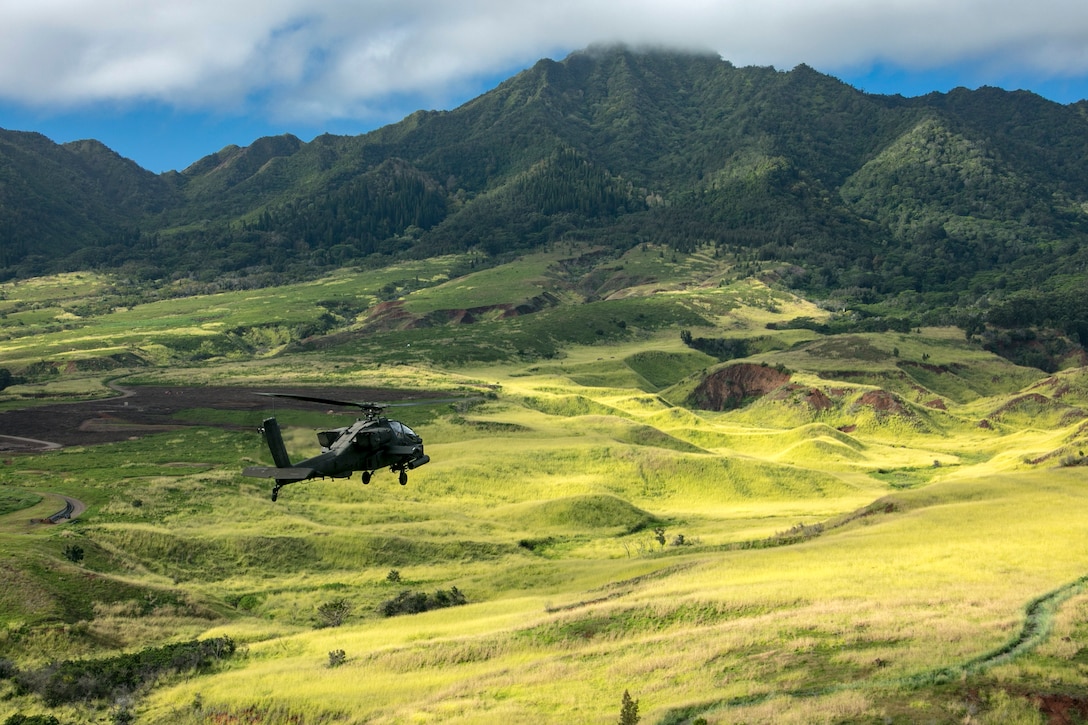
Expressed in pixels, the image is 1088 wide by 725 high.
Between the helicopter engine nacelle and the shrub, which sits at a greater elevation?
the helicopter engine nacelle

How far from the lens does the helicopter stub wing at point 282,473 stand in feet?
107

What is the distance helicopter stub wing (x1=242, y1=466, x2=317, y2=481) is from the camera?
107 feet

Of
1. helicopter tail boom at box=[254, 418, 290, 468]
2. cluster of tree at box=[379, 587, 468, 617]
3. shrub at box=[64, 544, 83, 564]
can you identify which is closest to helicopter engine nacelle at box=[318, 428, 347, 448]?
helicopter tail boom at box=[254, 418, 290, 468]

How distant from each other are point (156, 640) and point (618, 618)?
25826 mm

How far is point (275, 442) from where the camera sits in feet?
110

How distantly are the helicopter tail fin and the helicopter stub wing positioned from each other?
647mm

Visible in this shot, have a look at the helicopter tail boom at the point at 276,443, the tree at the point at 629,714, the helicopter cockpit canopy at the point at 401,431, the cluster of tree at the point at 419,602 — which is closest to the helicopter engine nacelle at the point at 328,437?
the helicopter tail boom at the point at 276,443

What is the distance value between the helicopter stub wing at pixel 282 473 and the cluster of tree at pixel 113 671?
18.0 m

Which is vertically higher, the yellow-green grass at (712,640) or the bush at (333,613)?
the yellow-green grass at (712,640)

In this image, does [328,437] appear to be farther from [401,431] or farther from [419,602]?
[419,602]

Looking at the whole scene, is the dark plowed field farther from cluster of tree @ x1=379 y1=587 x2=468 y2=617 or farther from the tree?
the tree

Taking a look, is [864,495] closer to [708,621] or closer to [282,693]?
[708,621]

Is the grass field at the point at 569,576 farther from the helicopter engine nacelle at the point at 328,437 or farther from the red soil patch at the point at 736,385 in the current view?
the red soil patch at the point at 736,385

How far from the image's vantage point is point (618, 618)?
4553cm
